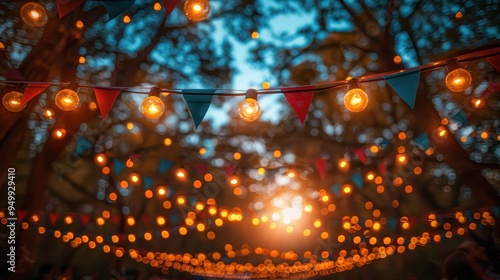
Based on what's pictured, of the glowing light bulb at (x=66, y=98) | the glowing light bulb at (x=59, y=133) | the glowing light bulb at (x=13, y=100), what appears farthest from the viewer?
the glowing light bulb at (x=59, y=133)

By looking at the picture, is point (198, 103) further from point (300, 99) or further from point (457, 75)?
point (457, 75)

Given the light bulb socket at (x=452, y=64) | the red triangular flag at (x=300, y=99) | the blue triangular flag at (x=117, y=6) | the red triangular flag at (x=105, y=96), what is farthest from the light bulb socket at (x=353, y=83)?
the red triangular flag at (x=105, y=96)

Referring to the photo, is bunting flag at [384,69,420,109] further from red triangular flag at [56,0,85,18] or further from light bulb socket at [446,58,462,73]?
red triangular flag at [56,0,85,18]

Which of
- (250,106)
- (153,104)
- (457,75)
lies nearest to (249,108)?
(250,106)

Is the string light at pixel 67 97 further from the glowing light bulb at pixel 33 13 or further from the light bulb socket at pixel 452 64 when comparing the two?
the light bulb socket at pixel 452 64

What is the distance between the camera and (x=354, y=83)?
3.71m

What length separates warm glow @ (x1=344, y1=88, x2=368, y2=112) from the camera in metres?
3.65

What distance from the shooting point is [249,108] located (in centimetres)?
390

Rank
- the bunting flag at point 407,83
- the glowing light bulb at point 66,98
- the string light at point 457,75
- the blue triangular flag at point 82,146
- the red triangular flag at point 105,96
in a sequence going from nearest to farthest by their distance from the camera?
the string light at point 457,75 < the bunting flag at point 407,83 < the glowing light bulb at point 66,98 < the red triangular flag at point 105,96 < the blue triangular flag at point 82,146

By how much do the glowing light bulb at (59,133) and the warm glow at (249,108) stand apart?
442 centimetres

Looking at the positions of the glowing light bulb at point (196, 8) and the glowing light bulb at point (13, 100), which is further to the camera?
the glowing light bulb at point (13, 100)

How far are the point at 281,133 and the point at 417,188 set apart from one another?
15.0ft

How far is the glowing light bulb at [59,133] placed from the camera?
664 cm

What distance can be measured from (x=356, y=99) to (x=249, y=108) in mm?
1165
